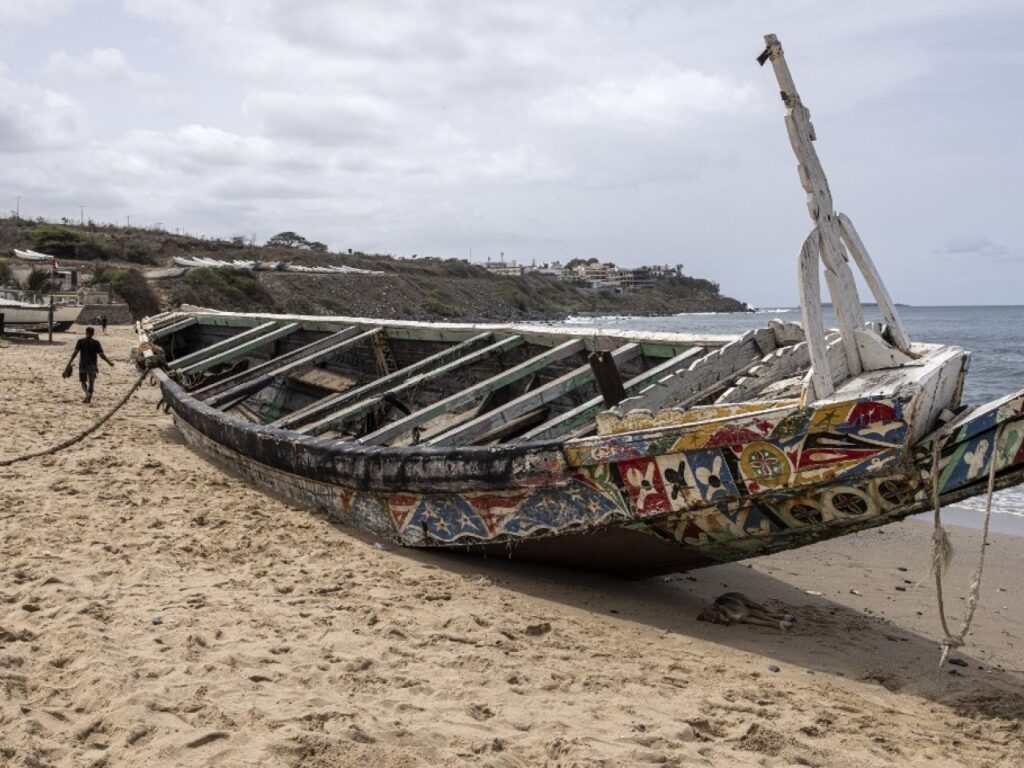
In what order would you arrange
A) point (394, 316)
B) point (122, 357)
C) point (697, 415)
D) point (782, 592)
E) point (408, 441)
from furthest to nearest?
point (394, 316) → point (122, 357) → point (408, 441) → point (782, 592) → point (697, 415)

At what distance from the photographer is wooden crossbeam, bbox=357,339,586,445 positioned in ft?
18.9

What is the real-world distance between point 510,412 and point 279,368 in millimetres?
3600

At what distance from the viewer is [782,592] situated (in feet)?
18.3

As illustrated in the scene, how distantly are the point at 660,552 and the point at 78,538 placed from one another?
3.44m

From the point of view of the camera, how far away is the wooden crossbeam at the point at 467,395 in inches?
226

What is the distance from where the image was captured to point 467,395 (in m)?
6.12

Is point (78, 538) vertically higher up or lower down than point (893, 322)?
lower down

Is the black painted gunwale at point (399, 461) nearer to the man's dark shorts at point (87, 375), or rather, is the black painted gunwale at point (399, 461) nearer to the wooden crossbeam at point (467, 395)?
the wooden crossbeam at point (467, 395)

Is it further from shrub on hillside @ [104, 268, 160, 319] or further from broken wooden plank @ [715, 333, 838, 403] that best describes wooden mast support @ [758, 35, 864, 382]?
shrub on hillside @ [104, 268, 160, 319]

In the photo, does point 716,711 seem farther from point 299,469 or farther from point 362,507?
point 299,469

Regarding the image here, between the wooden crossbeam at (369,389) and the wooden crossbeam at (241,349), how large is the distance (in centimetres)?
274

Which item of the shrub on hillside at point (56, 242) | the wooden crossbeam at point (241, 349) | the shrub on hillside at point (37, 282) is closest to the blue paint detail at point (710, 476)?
the wooden crossbeam at point (241, 349)

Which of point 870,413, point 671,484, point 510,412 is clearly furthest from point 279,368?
point 870,413

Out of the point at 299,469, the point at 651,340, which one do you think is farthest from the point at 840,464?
the point at 299,469
